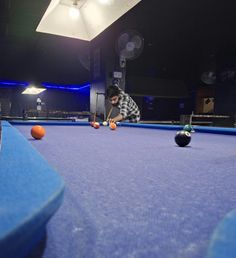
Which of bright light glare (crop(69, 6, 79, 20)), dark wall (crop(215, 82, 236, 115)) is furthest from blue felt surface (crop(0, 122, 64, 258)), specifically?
dark wall (crop(215, 82, 236, 115))

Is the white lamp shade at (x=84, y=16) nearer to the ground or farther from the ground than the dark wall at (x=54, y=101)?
farther from the ground

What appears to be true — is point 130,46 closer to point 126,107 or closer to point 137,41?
point 137,41

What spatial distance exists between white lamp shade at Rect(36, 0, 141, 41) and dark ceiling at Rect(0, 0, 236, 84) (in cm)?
34

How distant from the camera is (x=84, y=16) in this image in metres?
5.16

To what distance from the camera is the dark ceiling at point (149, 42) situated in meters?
5.34

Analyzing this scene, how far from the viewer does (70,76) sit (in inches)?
460

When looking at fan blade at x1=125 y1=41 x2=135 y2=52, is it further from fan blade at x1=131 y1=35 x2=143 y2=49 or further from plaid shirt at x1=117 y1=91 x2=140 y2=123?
plaid shirt at x1=117 y1=91 x2=140 y2=123

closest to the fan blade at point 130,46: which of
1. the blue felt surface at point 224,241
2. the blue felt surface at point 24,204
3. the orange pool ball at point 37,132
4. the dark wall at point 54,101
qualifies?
the orange pool ball at point 37,132

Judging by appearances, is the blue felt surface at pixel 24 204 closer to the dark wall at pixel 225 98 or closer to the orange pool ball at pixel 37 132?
the orange pool ball at pixel 37 132

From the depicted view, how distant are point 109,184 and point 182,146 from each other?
125 centimetres

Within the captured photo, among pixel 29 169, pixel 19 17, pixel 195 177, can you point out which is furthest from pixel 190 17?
pixel 29 169

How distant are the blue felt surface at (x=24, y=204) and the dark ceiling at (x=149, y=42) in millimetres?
4317

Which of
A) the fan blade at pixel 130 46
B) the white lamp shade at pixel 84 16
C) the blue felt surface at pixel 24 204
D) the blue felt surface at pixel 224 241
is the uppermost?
the white lamp shade at pixel 84 16

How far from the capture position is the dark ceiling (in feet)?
17.5
